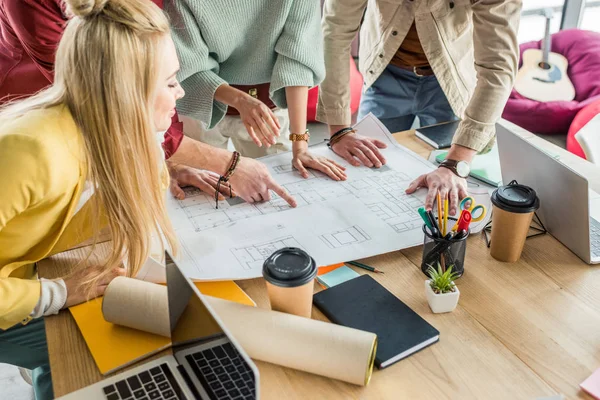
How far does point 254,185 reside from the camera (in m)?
1.21

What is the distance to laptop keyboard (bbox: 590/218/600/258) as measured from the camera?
1.05 meters

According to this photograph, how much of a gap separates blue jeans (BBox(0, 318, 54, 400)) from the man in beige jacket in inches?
31.2

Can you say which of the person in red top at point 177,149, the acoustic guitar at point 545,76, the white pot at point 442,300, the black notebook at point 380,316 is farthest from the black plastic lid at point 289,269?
the acoustic guitar at point 545,76

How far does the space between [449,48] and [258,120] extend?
61 cm

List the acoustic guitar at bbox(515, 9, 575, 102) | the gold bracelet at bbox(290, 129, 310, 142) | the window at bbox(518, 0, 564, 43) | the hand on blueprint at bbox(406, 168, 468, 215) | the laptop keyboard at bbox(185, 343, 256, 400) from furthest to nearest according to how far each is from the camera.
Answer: the window at bbox(518, 0, 564, 43), the acoustic guitar at bbox(515, 9, 575, 102), the gold bracelet at bbox(290, 129, 310, 142), the hand on blueprint at bbox(406, 168, 468, 215), the laptop keyboard at bbox(185, 343, 256, 400)

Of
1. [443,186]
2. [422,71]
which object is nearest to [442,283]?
[443,186]

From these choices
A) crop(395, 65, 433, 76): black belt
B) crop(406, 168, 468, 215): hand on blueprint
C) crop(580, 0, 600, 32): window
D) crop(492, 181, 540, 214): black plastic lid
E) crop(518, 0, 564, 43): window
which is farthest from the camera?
crop(580, 0, 600, 32): window

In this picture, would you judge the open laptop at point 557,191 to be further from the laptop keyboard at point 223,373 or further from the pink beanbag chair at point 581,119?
the pink beanbag chair at point 581,119

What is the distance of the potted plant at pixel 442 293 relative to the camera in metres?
0.89

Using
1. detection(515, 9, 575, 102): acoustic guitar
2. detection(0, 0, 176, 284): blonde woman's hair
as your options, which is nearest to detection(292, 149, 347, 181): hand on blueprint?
detection(0, 0, 176, 284): blonde woman's hair

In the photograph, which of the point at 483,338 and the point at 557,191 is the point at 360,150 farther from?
the point at 483,338

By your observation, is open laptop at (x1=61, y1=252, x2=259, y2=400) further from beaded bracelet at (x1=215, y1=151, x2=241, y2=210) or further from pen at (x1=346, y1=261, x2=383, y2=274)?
beaded bracelet at (x1=215, y1=151, x2=241, y2=210)

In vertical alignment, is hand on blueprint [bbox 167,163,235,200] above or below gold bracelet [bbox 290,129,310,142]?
below

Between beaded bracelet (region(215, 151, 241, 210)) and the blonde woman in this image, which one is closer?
the blonde woman
